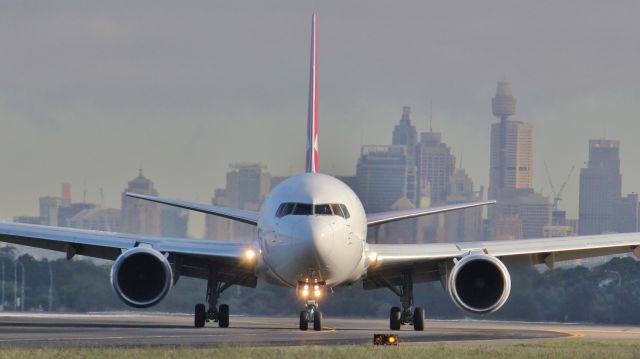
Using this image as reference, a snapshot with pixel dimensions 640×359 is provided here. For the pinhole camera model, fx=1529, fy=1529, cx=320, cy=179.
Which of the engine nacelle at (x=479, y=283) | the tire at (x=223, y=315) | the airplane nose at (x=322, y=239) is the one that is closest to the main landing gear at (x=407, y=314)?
the engine nacelle at (x=479, y=283)

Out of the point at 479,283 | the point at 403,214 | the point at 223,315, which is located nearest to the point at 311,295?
the point at 403,214

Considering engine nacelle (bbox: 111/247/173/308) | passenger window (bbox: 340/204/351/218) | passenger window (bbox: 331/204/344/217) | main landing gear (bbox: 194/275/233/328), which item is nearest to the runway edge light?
passenger window (bbox: 331/204/344/217)

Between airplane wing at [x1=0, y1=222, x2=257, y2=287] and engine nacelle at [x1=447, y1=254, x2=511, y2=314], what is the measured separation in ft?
18.9

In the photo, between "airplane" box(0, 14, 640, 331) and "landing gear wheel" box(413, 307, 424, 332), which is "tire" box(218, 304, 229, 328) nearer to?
"airplane" box(0, 14, 640, 331)

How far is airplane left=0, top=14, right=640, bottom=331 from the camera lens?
38281mm

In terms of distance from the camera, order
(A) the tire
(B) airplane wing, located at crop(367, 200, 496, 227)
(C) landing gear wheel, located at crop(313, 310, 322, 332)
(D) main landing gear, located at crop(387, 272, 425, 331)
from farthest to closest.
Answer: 1. (A) the tire
2. (D) main landing gear, located at crop(387, 272, 425, 331)
3. (B) airplane wing, located at crop(367, 200, 496, 227)
4. (C) landing gear wheel, located at crop(313, 310, 322, 332)

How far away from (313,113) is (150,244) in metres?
8.77

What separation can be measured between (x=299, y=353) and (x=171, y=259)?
15361 mm

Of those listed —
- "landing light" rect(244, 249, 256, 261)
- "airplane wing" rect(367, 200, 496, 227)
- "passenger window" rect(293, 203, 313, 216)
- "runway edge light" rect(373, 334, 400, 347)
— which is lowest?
"runway edge light" rect(373, 334, 400, 347)

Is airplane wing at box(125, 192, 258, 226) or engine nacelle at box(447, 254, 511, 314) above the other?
airplane wing at box(125, 192, 258, 226)

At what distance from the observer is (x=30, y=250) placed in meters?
166

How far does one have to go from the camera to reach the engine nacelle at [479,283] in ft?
133

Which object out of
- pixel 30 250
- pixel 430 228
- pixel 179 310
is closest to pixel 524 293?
pixel 179 310

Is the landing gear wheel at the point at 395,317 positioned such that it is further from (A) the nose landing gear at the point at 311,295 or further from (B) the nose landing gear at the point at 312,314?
(A) the nose landing gear at the point at 311,295
